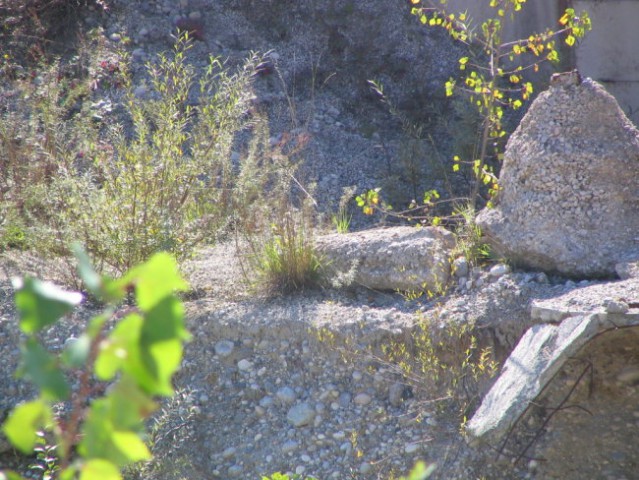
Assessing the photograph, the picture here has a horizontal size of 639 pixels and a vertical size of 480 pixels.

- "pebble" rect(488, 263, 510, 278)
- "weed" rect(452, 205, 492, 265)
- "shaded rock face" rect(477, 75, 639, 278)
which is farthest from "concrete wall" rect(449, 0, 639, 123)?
"pebble" rect(488, 263, 510, 278)

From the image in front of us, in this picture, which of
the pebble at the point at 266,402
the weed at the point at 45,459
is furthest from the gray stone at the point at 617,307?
the weed at the point at 45,459

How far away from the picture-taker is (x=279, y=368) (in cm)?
367

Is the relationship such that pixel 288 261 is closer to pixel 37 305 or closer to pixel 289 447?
pixel 289 447

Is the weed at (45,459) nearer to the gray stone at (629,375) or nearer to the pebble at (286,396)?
the pebble at (286,396)

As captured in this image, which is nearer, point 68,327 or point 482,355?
point 482,355

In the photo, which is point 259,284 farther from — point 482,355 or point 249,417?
point 482,355

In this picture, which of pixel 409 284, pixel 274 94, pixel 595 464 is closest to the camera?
pixel 595 464

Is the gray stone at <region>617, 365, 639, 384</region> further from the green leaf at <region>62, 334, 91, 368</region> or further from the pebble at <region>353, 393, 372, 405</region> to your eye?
the green leaf at <region>62, 334, 91, 368</region>

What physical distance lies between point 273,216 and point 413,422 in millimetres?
1421

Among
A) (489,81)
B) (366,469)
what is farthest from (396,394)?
(489,81)

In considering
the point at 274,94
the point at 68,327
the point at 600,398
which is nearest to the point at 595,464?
the point at 600,398

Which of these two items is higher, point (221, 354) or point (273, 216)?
point (273, 216)

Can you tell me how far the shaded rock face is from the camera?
364 cm

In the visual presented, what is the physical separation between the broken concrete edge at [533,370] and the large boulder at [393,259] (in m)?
0.83
